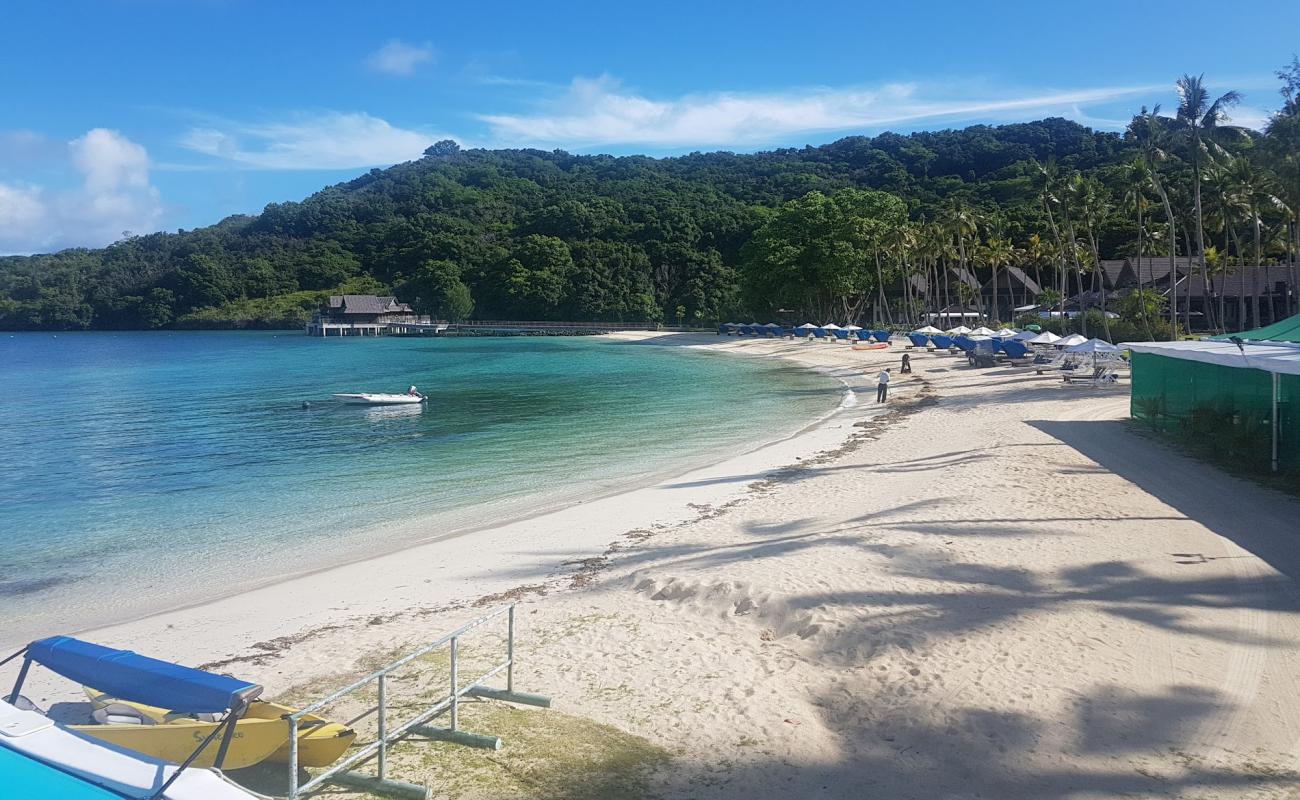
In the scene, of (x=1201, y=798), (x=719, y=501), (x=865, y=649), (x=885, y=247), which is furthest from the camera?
(x=885, y=247)

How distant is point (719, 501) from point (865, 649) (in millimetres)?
7666

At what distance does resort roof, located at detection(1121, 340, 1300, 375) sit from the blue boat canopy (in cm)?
1374

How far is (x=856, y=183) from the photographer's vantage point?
5002 inches

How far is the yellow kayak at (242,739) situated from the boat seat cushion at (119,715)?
7.2 inches

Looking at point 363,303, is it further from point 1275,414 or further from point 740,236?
point 1275,414

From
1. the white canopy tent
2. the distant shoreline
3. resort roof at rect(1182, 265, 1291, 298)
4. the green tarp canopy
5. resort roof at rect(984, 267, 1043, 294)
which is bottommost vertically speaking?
the distant shoreline

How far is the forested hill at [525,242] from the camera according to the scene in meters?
106

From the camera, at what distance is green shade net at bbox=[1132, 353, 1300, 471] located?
1383cm

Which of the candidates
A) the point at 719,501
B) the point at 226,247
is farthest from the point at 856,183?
the point at 719,501

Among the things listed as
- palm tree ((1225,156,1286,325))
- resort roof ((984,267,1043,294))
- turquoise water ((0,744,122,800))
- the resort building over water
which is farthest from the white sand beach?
the resort building over water

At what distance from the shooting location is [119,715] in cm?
596

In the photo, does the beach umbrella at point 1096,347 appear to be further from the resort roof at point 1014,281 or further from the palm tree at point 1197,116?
the resort roof at point 1014,281

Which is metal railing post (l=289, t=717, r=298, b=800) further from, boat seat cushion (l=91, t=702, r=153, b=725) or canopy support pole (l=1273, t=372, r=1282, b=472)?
canopy support pole (l=1273, t=372, r=1282, b=472)

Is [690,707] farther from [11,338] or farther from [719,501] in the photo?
[11,338]
